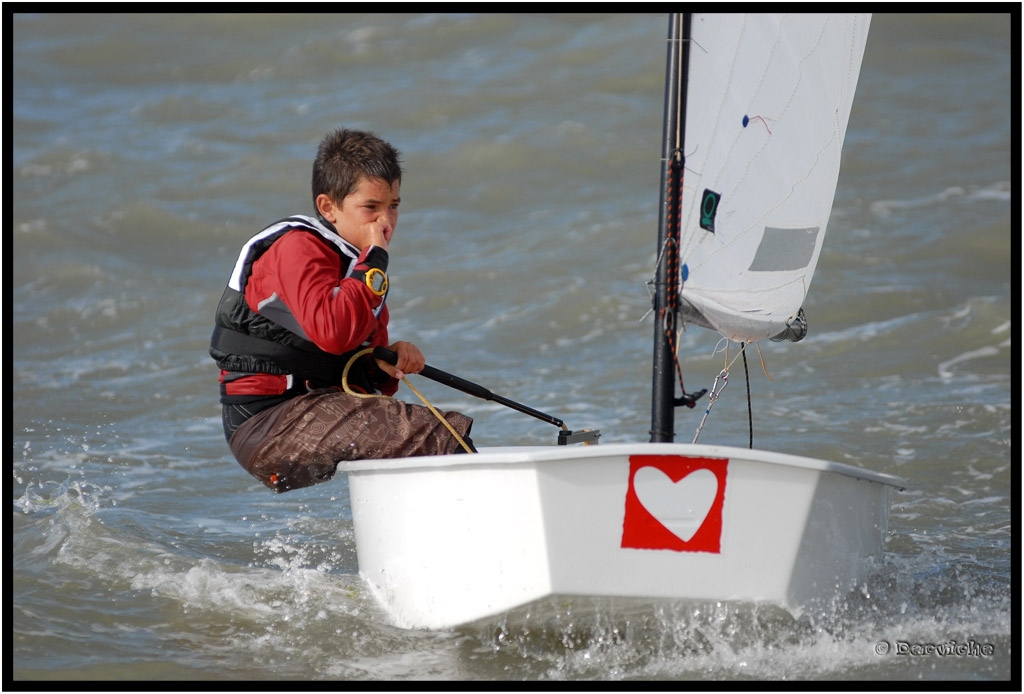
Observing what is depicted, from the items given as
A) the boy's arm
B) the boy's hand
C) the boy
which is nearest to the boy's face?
the boy

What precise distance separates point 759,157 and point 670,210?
13.3 inches

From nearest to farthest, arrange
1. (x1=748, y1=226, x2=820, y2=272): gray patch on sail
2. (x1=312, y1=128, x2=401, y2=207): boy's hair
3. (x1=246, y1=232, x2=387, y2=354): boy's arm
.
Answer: (x1=246, y1=232, x2=387, y2=354): boy's arm, (x1=312, y1=128, x2=401, y2=207): boy's hair, (x1=748, y1=226, x2=820, y2=272): gray patch on sail

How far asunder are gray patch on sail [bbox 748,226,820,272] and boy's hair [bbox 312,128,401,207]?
1.04m

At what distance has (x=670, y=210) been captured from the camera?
119 inches

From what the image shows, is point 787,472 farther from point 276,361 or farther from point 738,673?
point 276,361

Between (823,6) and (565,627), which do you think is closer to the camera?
(565,627)

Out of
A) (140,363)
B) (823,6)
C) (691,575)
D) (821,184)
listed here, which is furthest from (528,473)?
(140,363)

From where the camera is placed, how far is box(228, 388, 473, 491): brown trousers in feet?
9.44

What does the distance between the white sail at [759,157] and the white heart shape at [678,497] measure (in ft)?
2.53

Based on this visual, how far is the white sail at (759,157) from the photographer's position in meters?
3.03

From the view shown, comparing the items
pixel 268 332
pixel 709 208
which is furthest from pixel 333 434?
pixel 709 208

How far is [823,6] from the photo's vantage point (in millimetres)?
3242

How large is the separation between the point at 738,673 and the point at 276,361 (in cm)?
135

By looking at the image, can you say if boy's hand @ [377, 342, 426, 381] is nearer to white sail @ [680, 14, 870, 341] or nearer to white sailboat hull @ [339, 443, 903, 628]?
white sailboat hull @ [339, 443, 903, 628]
